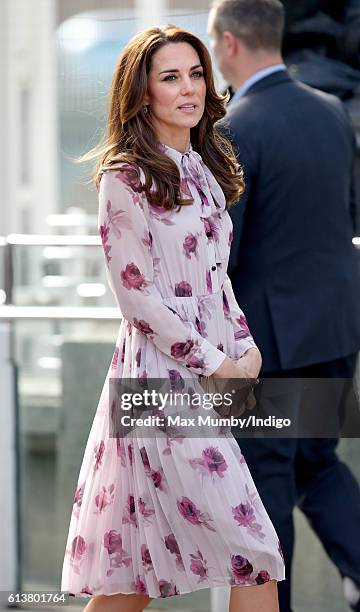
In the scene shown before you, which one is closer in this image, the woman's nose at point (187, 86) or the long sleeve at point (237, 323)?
the woman's nose at point (187, 86)

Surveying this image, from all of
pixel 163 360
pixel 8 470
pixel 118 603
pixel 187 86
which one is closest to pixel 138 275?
pixel 163 360

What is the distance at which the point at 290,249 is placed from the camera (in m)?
3.37

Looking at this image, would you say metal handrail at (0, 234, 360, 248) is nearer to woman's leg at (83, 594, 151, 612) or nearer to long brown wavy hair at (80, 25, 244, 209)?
long brown wavy hair at (80, 25, 244, 209)

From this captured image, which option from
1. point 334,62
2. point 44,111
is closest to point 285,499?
point 334,62

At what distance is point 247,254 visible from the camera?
11.0 feet

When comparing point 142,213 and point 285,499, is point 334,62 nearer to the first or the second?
point 285,499

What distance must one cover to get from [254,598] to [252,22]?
5.20 feet

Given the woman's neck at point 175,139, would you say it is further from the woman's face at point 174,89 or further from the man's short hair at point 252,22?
the man's short hair at point 252,22

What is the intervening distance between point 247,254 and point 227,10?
0.68 metres

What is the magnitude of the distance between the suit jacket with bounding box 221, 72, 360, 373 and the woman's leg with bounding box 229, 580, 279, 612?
0.80m

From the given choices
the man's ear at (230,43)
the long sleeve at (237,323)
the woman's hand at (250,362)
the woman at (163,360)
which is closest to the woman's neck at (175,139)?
the woman at (163,360)

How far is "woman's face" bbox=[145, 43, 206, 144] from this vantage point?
267cm

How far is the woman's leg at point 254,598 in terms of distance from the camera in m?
2.65

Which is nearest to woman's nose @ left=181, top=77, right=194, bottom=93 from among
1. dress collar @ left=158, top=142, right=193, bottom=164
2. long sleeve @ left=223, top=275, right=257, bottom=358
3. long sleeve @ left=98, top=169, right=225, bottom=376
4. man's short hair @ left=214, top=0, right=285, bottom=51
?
dress collar @ left=158, top=142, right=193, bottom=164
